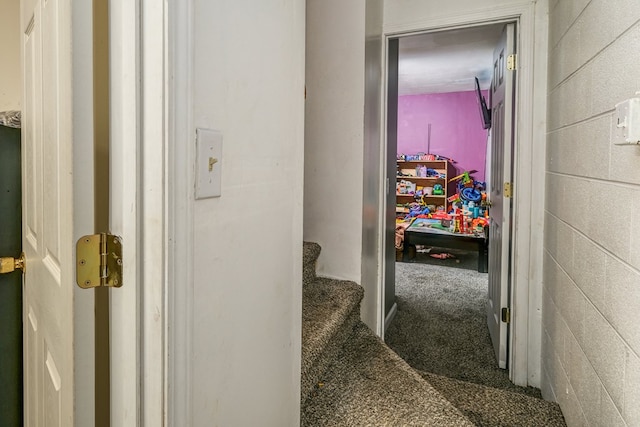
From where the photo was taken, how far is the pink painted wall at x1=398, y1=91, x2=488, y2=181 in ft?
22.5

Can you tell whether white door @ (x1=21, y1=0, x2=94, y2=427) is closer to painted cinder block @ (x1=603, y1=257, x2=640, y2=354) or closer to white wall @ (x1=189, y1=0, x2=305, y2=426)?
white wall @ (x1=189, y1=0, x2=305, y2=426)

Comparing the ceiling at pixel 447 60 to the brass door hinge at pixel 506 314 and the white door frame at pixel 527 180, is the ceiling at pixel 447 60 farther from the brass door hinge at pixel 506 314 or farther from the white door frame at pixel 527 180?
the brass door hinge at pixel 506 314

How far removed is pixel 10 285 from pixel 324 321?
1.14 meters

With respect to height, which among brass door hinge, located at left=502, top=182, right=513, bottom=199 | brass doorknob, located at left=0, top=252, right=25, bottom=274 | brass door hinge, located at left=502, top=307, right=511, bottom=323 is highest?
brass door hinge, located at left=502, top=182, right=513, bottom=199

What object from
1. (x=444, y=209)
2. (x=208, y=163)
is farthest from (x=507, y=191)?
(x=444, y=209)

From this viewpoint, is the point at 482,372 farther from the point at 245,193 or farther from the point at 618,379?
the point at 245,193

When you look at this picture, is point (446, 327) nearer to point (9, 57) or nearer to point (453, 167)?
point (9, 57)

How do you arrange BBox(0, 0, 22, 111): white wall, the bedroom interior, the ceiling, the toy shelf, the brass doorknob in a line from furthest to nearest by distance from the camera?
1. the toy shelf
2. the ceiling
3. the bedroom interior
4. BBox(0, 0, 22, 111): white wall
5. the brass doorknob

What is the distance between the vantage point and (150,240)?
0.67m

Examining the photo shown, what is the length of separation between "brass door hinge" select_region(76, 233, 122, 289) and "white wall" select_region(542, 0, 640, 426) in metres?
1.18

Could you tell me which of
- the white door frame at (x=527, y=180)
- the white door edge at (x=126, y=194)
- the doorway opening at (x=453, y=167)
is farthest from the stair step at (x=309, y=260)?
the white door edge at (x=126, y=194)

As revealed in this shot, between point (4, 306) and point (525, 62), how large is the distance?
2.60 m

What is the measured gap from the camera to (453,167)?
278 inches

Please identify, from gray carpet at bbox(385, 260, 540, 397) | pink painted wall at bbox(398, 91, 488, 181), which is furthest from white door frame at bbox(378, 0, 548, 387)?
pink painted wall at bbox(398, 91, 488, 181)
